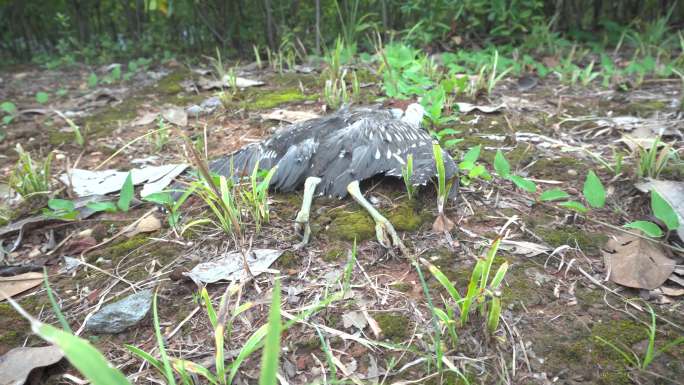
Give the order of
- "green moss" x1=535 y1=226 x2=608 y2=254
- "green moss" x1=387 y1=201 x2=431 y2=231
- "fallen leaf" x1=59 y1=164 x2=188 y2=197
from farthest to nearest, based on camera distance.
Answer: "fallen leaf" x1=59 y1=164 x2=188 y2=197 < "green moss" x1=387 y1=201 x2=431 y2=231 < "green moss" x1=535 y1=226 x2=608 y2=254

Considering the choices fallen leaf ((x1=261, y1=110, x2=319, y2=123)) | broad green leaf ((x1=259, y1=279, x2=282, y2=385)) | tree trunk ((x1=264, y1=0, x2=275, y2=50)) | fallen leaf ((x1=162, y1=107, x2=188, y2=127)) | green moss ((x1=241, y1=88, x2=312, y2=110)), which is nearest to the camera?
broad green leaf ((x1=259, y1=279, x2=282, y2=385))

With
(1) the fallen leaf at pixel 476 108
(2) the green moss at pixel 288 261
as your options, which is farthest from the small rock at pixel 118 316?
(1) the fallen leaf at pixel 476 108

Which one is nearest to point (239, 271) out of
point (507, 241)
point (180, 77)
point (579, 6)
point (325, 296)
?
point (325, 296)

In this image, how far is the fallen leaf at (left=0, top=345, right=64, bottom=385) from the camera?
111 centimetres

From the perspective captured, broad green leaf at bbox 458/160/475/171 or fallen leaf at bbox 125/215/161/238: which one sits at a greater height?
broad green leaf at bbox 458/160/475/171

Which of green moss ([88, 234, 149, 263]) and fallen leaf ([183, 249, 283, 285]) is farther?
green moss ([88, 234, 149, 263])

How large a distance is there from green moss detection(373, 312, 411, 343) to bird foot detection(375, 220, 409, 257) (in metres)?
0.26

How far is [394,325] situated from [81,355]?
0.79 metres

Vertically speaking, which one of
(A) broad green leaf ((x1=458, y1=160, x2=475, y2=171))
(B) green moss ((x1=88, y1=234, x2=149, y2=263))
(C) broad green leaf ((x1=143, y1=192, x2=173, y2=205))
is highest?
(A) broad green leaf ((x1=458, y1=160, x2=475, y2=171))

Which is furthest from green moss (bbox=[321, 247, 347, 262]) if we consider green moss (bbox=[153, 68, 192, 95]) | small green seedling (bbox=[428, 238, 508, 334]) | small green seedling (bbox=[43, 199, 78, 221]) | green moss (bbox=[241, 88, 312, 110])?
green moss (bbox=[153, 68, 192, 95])

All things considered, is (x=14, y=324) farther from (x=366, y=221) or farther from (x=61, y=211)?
(x=366, y=221)

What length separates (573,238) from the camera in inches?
59.3

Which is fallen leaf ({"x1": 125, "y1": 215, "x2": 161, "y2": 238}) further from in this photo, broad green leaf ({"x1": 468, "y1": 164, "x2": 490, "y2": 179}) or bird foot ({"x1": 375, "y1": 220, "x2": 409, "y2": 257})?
broad green leaf ({"x1": 468, "y1": 164, "x2": 490, "y2": 179})

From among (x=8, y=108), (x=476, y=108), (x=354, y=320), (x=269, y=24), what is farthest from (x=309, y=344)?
(x=269, y=24)
